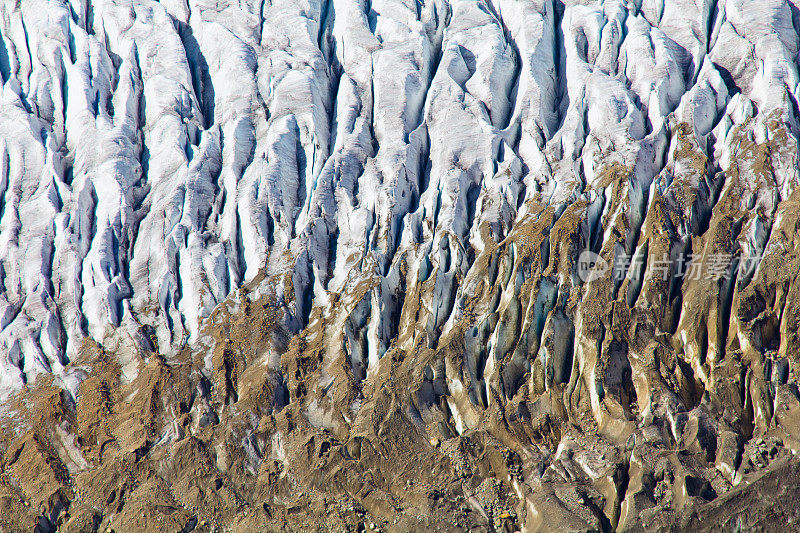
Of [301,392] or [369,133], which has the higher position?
[369,133]

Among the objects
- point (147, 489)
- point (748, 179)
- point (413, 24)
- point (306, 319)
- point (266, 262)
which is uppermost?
point (413, 24)

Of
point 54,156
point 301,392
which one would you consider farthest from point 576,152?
point 54,156

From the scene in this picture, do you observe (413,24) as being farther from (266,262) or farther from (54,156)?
(54,156)

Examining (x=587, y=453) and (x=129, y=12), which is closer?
(x=587, y=453)

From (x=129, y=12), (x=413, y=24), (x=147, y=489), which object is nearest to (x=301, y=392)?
(x=147, y=489)

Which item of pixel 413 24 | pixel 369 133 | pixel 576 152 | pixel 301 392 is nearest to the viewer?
pixel 301 392

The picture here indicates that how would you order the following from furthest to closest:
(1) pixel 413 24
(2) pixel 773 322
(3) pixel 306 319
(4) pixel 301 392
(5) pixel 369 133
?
(1) pixel 413 24
(5) pixel 369 133
(3) pixel 306 319
(4) pixel 301 392
(2) pixel 773 322
